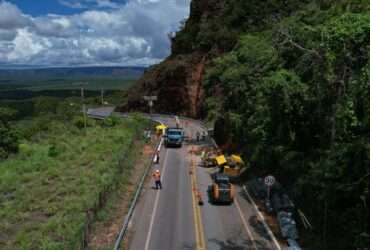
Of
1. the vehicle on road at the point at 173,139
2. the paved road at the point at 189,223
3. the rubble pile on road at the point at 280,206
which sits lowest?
the paved road at the point at 189,223

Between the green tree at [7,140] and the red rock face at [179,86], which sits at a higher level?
the red rock face at [179,86]

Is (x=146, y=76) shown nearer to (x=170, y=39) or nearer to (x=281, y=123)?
(x=170, y=39)

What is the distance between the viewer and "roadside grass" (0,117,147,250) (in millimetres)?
23297

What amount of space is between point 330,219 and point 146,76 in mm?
83800

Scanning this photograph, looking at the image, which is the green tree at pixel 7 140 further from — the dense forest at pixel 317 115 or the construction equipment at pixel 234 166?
the construction equipment at pixel 234 166

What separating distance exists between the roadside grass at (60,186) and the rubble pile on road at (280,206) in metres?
9.88

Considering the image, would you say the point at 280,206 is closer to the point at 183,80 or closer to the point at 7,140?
the point at 7,140

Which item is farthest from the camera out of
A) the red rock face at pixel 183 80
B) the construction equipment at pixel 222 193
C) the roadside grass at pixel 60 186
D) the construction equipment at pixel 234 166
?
the red rock face at pixel 183 80

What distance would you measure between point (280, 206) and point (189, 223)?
17.4ft

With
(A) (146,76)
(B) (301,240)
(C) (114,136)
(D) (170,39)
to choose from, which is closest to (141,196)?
(B) (301,240)

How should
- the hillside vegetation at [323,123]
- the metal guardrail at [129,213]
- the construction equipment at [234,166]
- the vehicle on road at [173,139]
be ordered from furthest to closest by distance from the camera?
the vehicle on road at [173,139], the construction equipment at [234,166], the metal guardrail at [129,213], the hillside vegetation at [323,123]

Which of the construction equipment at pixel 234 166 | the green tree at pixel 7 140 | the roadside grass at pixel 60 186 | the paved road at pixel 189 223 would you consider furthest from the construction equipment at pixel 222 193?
the green tree at pixel 7 140

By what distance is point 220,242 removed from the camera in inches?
874

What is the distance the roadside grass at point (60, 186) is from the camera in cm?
2330
